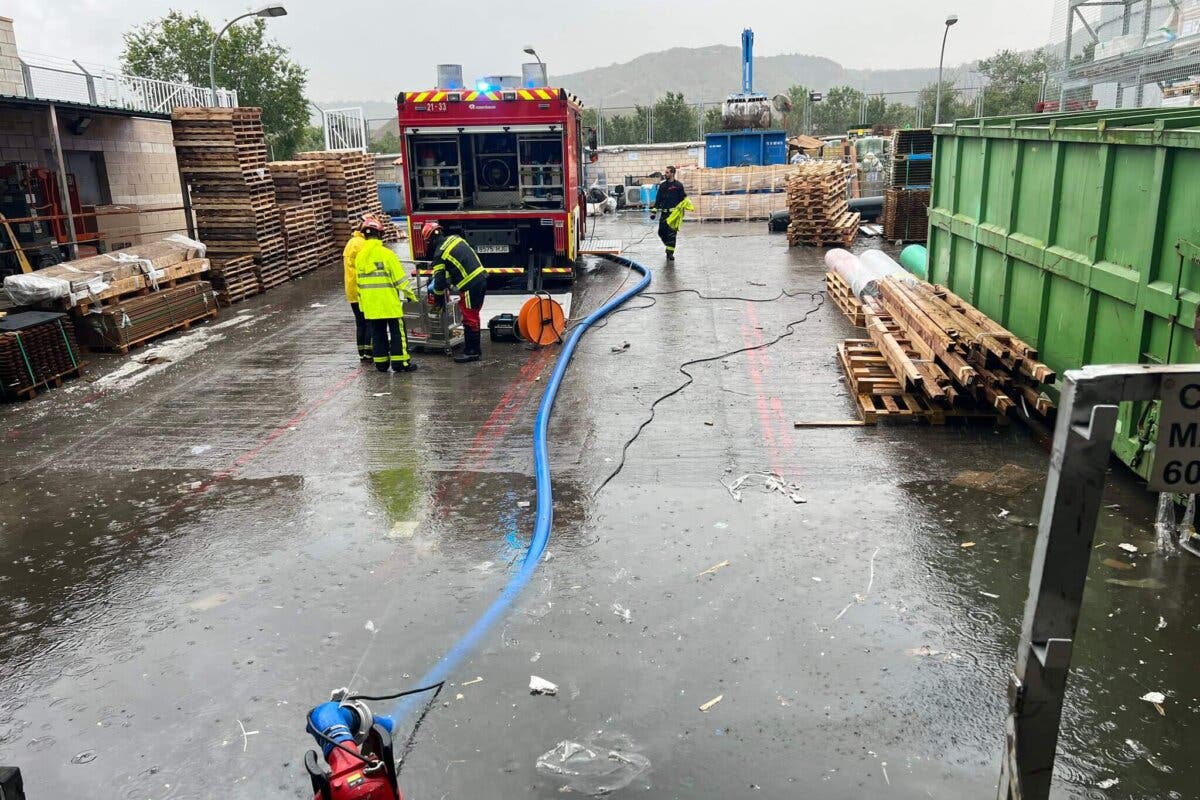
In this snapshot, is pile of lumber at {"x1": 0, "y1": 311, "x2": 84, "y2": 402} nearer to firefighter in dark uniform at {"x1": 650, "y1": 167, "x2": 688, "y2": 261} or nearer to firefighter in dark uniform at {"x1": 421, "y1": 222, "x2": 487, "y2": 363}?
firefighter in dark uniform at {"x1": 421, "y1": 222, "x2": 487, "y2": 363}

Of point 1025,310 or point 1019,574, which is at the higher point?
point 1025,310

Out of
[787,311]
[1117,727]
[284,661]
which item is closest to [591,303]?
[787,311]

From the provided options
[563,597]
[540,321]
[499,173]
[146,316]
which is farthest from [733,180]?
[563,597]

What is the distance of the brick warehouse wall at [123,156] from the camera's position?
1580 cm

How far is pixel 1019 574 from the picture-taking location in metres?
5.42

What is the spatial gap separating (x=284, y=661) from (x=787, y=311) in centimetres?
1005

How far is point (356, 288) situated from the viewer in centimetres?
1053

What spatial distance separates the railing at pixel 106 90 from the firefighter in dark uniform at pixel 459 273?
788cm

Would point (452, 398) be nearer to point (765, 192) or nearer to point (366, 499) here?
point (366, 499)

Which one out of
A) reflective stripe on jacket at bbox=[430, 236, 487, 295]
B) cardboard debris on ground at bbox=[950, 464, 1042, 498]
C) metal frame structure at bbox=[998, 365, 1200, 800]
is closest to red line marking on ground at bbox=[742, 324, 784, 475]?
cardboard debris on ground at bbox=[950, 464, 1042, 498]

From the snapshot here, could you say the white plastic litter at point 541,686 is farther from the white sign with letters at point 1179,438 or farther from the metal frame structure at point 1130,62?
the metal frame structure at point 1130,62

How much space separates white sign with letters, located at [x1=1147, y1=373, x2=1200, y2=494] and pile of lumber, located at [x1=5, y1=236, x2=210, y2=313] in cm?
1194

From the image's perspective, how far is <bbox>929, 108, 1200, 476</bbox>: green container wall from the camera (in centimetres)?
591

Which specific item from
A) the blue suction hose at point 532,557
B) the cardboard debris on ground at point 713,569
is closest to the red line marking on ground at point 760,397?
the cardboard debris on ground at point 713,569
